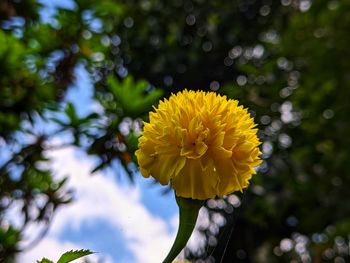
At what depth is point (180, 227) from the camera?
30cm

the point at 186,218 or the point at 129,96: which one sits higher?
the point at 186,218

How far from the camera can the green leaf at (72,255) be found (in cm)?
31

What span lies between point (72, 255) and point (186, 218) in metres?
0.07

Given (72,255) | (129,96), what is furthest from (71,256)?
(129,96)

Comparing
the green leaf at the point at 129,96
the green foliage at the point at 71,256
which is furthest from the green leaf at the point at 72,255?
the green leaf at the point at 129,96

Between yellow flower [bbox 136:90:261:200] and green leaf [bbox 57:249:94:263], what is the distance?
0.19 feet

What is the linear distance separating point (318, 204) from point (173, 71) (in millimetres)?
959

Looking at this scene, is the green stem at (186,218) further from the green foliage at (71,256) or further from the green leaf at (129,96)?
the green leaf at (129,96)

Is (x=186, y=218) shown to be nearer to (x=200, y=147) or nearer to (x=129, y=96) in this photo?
→ (x=200, y=147)

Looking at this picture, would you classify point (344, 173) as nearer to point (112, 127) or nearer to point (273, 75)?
point (273, 75)

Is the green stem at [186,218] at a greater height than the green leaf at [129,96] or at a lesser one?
greater

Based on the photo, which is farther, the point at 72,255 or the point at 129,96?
the point at 129,96

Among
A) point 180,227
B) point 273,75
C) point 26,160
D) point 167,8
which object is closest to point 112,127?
point 26,160

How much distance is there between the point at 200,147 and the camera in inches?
11.7
